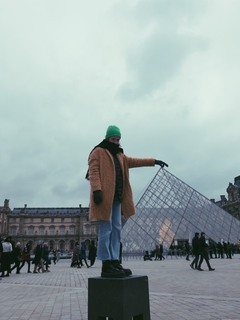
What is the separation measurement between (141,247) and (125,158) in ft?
72.9

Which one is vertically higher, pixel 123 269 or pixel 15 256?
pixel 123 269

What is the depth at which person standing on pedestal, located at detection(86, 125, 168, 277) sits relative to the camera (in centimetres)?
339

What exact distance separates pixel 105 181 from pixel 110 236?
0.64m

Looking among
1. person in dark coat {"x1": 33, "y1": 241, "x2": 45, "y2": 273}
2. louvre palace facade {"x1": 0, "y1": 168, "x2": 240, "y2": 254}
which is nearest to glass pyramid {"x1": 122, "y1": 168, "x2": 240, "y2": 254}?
louvre palace facade {"x1": 0, "y1": 168, "x2": 240, "y2": 254}

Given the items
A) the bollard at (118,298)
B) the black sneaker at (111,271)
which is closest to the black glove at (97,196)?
Result: the black sneaker at (111,271)

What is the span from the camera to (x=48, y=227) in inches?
3905

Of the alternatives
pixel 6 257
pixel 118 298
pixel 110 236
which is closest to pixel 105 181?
pixel 110 236

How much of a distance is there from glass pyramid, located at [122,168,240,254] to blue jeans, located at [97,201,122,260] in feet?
72.5

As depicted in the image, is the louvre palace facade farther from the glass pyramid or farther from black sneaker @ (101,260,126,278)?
black sneaker @ (101,260,126,278)

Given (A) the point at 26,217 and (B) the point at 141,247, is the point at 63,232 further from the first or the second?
(B) the point at 141,247

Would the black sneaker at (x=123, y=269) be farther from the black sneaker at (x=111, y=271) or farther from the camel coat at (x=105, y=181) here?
the camel coat at (x=105, y=181)

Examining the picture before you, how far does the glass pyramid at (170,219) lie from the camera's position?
2572cm

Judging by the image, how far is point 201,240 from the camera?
11594 mm

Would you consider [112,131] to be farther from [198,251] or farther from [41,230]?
[41,230]
